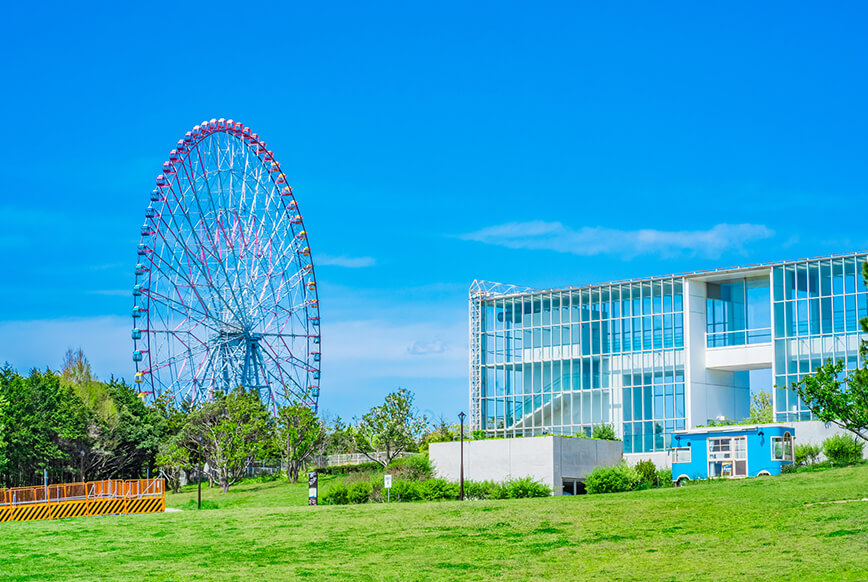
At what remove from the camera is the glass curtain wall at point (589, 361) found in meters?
71.3

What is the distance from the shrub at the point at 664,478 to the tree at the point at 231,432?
27755mm

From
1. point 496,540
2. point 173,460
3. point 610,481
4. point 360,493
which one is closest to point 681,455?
point 610,481

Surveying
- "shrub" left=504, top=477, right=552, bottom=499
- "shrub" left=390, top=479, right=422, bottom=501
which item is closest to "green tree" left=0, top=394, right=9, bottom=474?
"shrub" left=390, top=479, right=422, bottom=501

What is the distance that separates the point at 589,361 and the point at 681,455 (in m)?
16.4

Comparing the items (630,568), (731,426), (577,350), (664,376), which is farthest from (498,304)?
(630,568)

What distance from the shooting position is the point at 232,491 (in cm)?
7212

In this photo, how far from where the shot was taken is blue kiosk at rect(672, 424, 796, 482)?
179ft

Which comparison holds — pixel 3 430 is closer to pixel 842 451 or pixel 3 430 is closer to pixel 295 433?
pixel 295 433

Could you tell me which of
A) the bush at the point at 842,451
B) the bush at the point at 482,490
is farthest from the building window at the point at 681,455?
the bush at the point at 482,490

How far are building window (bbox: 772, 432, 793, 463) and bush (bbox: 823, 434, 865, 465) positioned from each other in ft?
6.27

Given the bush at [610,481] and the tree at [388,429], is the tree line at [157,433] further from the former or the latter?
the bush at [610,481]

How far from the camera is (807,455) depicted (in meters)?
55.2

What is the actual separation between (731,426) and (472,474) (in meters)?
13.5

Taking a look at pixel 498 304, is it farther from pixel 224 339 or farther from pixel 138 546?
pixel 138 546
